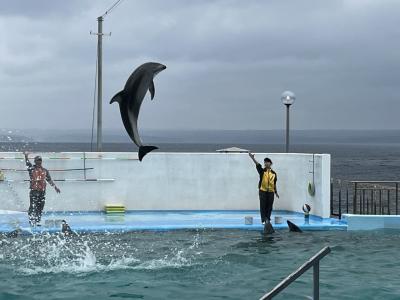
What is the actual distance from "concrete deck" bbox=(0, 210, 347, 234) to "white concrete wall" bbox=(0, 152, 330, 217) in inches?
12.7

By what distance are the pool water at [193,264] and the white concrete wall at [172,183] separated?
271cm

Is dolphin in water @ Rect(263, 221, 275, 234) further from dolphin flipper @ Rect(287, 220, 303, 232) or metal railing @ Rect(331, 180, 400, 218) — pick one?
metal railing @ Rect(331, 180, 400, 218)

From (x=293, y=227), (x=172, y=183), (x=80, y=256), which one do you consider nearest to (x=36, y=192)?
(x=80, y=256)

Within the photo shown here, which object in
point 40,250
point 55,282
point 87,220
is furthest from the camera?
point 87,220

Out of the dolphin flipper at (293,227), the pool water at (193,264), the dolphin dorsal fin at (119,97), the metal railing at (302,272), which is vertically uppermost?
the dolphin dorsal fin at (119,97)

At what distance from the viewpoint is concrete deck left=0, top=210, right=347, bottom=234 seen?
13273mm

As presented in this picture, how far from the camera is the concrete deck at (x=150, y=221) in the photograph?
13273 mm

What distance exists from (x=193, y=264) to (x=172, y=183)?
5.91 meters

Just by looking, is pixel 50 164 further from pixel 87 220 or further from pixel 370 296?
pixel 370 296

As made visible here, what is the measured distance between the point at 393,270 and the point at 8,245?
6.73 m

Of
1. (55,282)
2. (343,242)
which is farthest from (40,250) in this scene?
(343,242)

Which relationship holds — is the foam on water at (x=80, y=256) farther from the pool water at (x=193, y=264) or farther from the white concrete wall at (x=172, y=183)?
the white concrete wall at (x=172, y=183)

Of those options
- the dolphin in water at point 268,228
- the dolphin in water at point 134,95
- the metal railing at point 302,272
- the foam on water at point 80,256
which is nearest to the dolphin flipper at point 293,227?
the dolphin in water at point 268,228

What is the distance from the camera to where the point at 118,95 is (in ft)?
27.9
